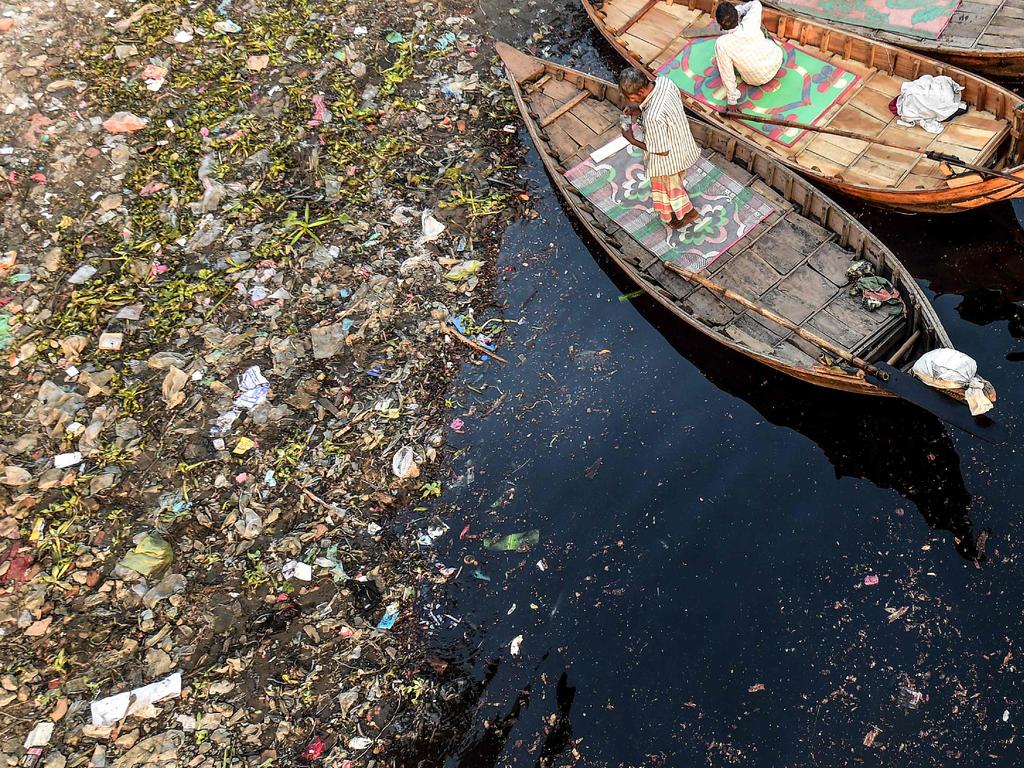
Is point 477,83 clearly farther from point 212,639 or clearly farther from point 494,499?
point 212,639

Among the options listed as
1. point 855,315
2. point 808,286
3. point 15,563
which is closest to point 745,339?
point 808,286

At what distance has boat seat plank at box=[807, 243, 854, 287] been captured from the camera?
333 inches

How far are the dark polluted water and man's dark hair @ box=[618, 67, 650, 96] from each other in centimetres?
256

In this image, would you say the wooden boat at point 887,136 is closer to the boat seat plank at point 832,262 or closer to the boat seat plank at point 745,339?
the boat seat plank at point 832,262

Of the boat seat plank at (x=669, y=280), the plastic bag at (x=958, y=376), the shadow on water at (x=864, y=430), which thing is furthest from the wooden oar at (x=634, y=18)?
the plastic bag at (x=958, y=376)

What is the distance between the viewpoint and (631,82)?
361 inches

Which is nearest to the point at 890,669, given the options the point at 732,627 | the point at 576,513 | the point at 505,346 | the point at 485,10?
the point at 732,627

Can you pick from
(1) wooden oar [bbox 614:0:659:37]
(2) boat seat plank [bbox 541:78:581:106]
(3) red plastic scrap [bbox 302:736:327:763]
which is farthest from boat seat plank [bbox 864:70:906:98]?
(3) red plastic scrap [bbox 302:736:327:763]

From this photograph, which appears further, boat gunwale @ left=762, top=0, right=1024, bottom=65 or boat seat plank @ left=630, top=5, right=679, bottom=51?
boat seat plank @ left=630, top=5, right=679, bottom=51

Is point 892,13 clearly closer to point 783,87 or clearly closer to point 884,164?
point 783,87

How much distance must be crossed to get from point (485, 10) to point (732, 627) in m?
10.7

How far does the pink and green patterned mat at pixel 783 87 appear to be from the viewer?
9.72 meters

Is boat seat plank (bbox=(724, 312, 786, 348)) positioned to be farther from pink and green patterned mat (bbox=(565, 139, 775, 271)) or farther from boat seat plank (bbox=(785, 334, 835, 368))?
pink and green patterned mat (bbox=(565, 139, 775, 271))

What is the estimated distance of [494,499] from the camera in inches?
330
